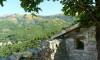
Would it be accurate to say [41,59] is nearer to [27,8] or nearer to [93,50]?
[93,50]

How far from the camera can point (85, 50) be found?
50.4ft

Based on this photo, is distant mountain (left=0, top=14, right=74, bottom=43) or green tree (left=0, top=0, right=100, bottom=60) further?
distant mountain (left=0, top=14, right=74, bottom=43)

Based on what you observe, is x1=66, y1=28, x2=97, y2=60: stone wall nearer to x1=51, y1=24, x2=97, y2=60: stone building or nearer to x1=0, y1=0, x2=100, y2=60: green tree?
x1=51, y1=24, x2=97, y2=60: stone building

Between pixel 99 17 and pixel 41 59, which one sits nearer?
pixel 99 17

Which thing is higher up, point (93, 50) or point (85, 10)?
point (85, 10)

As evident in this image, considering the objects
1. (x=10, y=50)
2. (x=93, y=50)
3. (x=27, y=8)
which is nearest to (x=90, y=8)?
(x=27, y=8)

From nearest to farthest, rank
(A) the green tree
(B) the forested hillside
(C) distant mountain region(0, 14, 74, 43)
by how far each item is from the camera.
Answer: (A) the green tree, (B) the forested hillside, (C) distant mountain region(0, 14, 74, 43)

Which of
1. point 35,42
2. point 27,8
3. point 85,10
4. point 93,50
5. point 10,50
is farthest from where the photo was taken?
point 10,50

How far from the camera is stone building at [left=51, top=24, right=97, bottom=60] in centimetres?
1510

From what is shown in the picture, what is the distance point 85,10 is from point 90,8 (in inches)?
7.0

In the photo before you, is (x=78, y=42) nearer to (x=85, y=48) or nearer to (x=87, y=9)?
(x=85, y=48)

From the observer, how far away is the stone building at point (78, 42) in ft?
49.5

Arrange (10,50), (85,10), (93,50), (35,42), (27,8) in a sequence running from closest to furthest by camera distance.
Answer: (27,8) → (85,10) → (93,50) → (35,42) → (10,50)

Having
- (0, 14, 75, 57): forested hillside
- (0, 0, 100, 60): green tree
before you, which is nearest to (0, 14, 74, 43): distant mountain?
(0, 14, 75, 57): forested hillside
